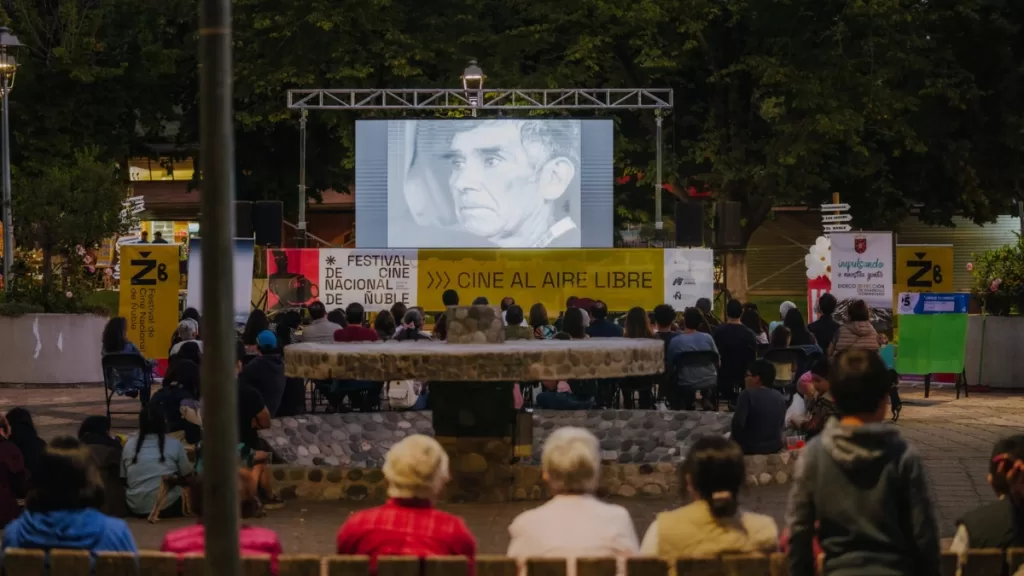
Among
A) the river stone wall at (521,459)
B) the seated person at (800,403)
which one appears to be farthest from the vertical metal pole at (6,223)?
the seated person at (800,403)

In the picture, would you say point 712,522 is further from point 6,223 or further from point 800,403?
point 6,223

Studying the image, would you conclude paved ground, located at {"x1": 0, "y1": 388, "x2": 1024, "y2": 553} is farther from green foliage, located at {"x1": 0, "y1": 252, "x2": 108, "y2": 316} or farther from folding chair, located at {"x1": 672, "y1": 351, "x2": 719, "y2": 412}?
folding chair, located at {"x1": 672, "y1": 351, "x2": 719, "y2": 412}

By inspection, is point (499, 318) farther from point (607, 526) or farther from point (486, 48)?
point (486, 48)

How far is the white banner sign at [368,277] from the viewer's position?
22422 millimetres

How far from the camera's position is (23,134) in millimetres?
35594

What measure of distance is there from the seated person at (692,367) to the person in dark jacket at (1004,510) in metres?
8.79

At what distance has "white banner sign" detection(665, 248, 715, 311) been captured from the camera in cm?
2177

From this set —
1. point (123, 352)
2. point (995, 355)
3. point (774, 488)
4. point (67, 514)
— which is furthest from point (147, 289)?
point (67, 514)

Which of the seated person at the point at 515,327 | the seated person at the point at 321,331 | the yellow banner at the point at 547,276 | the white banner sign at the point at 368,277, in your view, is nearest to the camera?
the seated person at the point at 515,327

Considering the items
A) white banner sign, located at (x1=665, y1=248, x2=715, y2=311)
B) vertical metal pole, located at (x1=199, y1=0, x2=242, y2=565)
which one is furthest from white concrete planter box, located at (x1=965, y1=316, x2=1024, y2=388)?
vertical metal pole, located at (x1=199, y1=0, x2=242, y2=565)

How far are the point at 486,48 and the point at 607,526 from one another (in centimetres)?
3062

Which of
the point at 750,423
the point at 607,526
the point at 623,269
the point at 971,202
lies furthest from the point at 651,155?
the point at 607,526

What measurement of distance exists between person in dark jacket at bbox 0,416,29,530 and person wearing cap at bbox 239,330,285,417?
271 centimetres

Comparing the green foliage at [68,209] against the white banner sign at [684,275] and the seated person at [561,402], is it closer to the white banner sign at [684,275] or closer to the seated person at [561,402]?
the white banner sign at [684,275]
